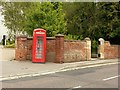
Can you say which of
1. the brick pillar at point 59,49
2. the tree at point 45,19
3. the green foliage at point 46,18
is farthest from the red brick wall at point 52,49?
the green foliage at point 46,18

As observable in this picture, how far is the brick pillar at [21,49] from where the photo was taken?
20.5 meters

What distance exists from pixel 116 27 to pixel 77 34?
15.9 ft

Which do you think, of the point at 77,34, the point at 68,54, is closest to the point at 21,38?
the point at 68,54

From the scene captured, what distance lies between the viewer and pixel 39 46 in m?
20.3

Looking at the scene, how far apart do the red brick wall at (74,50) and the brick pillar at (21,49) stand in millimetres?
3284

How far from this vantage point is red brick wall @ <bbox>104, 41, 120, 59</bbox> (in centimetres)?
2908

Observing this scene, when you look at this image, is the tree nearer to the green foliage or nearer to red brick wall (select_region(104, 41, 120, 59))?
the green foliage

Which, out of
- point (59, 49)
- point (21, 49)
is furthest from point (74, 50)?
point (21, 49)

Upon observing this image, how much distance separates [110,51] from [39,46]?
1177 cm

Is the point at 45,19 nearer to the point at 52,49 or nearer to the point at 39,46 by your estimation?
the point at 52,49

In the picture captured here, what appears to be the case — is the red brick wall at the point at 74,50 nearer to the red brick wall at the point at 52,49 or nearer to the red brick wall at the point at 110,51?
the red brick wall at the point at 52,49

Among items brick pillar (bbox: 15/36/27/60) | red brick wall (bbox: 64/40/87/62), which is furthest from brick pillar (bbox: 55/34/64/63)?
brick pillar (bbox: 15/36/27/60)

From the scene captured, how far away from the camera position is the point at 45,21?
87.2ft

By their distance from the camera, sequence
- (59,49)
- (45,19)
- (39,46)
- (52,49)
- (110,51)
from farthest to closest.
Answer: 1. (110,51)
2. (45,19)
3. (52,49)
4. (59,49)
5. (39,46)
